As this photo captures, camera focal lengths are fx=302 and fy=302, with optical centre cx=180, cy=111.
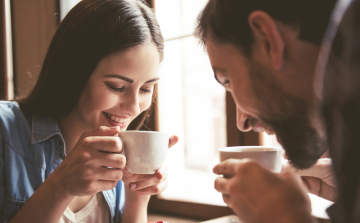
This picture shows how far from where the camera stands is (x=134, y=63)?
3.60ft

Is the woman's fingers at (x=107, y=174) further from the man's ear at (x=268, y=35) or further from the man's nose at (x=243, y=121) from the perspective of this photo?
the man's ear at (x=268, y=35)

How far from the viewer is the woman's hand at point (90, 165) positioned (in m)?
0.85

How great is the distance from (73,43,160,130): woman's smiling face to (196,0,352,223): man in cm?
39

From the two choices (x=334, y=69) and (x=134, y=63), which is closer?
(x=334, y=69)

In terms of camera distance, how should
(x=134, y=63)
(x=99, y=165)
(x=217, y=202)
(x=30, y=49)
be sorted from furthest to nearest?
(x=30, y=49) < (x=217, y=202) < (x=134, y=63) < (x=99, y=165)

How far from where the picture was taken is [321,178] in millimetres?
950

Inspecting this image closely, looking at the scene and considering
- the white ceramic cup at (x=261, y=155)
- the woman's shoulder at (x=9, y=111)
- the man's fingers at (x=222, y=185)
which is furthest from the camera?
the woman's shoulder at (x=9, y=111)

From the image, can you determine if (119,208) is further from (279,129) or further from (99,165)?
(279,129)

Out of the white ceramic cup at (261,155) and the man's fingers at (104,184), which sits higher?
the white ceramic cup at (261,155)

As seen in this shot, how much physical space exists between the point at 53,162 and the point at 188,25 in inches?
44.0

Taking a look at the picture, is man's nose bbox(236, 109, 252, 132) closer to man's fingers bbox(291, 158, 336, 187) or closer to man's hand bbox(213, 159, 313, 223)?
man's fingers bbox(291, 158, 336, 187)

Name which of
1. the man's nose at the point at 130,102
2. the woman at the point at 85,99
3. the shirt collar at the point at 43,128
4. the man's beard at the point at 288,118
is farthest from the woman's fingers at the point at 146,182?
the man's beard at the point at 288,118

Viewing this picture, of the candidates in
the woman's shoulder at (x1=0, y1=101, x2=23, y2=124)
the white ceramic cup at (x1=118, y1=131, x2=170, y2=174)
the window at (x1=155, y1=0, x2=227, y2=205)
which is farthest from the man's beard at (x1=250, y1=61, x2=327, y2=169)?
the window at (x1=155, y1=0, x2=227, y2=205)

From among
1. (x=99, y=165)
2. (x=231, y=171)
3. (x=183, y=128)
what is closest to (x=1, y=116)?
(x=99, y=165)
